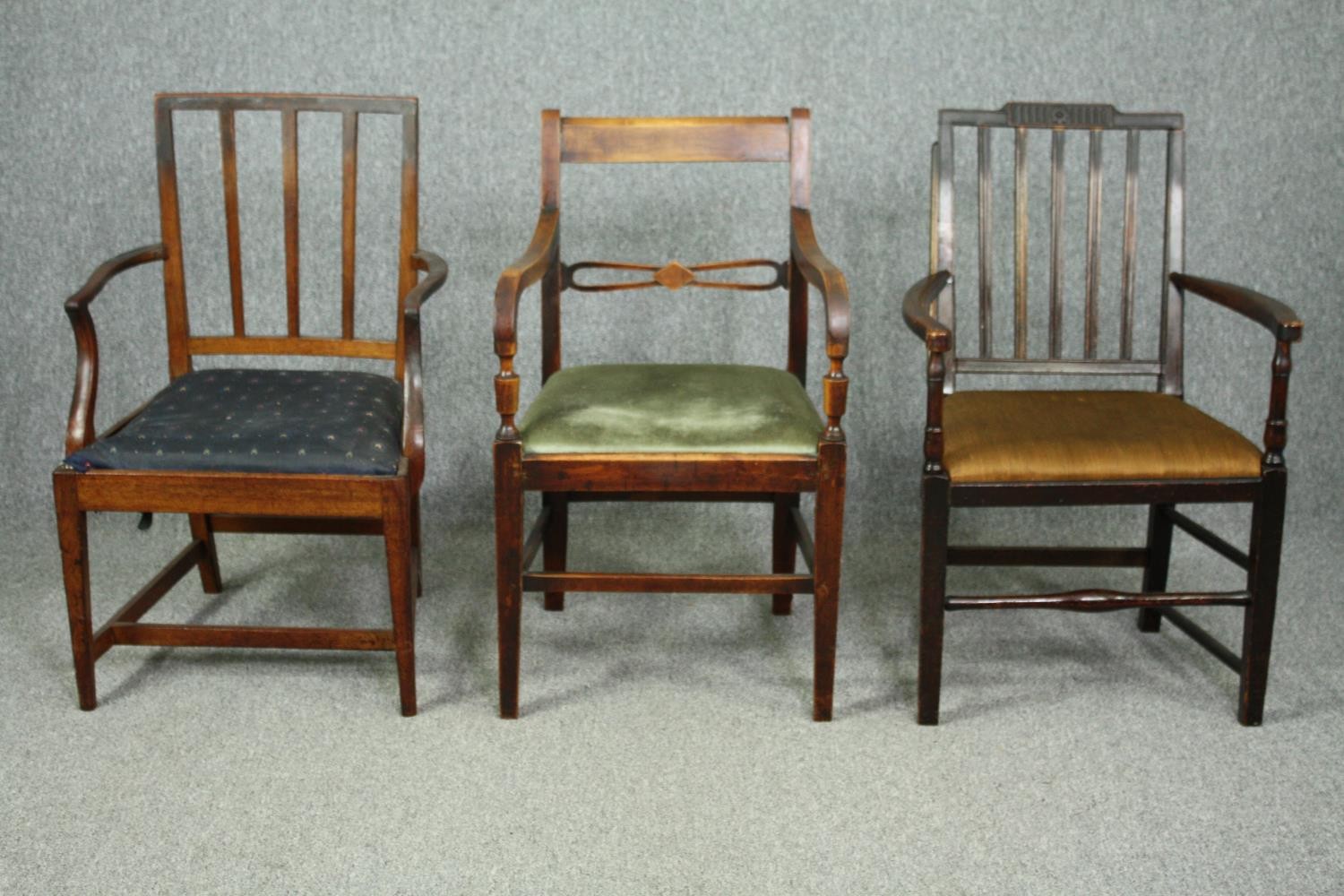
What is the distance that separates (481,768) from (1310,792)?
3.78ft

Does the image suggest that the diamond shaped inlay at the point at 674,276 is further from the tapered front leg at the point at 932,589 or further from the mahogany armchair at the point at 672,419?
the tapered front leg at the point at 932,589

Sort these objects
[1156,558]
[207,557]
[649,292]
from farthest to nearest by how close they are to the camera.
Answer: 1. [649,292]
2. [207,557]
3. [1156,558]

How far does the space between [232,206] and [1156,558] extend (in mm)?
1711

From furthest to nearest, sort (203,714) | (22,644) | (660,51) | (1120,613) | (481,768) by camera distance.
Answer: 1. (660,51)
2. (1120,613)
3. (22,644)
4. (203,714)
5. (481,768)

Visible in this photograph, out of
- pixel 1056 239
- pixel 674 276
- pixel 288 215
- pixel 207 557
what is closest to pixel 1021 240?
pixel 1056 239

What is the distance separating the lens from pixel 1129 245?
2.34m

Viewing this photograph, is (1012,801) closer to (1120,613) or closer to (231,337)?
(1120,613)

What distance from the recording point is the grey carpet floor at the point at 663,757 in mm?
1719

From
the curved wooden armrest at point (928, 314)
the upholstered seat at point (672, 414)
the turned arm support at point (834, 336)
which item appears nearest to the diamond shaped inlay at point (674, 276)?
the upholstered seat at point (672, 414)

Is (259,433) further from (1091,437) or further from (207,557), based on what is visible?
(1091,437)

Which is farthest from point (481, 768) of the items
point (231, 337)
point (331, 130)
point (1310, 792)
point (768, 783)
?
point (331, 130)

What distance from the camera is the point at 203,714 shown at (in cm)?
212

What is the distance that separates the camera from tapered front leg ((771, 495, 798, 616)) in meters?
2.47

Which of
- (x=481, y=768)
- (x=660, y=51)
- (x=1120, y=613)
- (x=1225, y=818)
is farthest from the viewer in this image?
(x=660, y=51)
